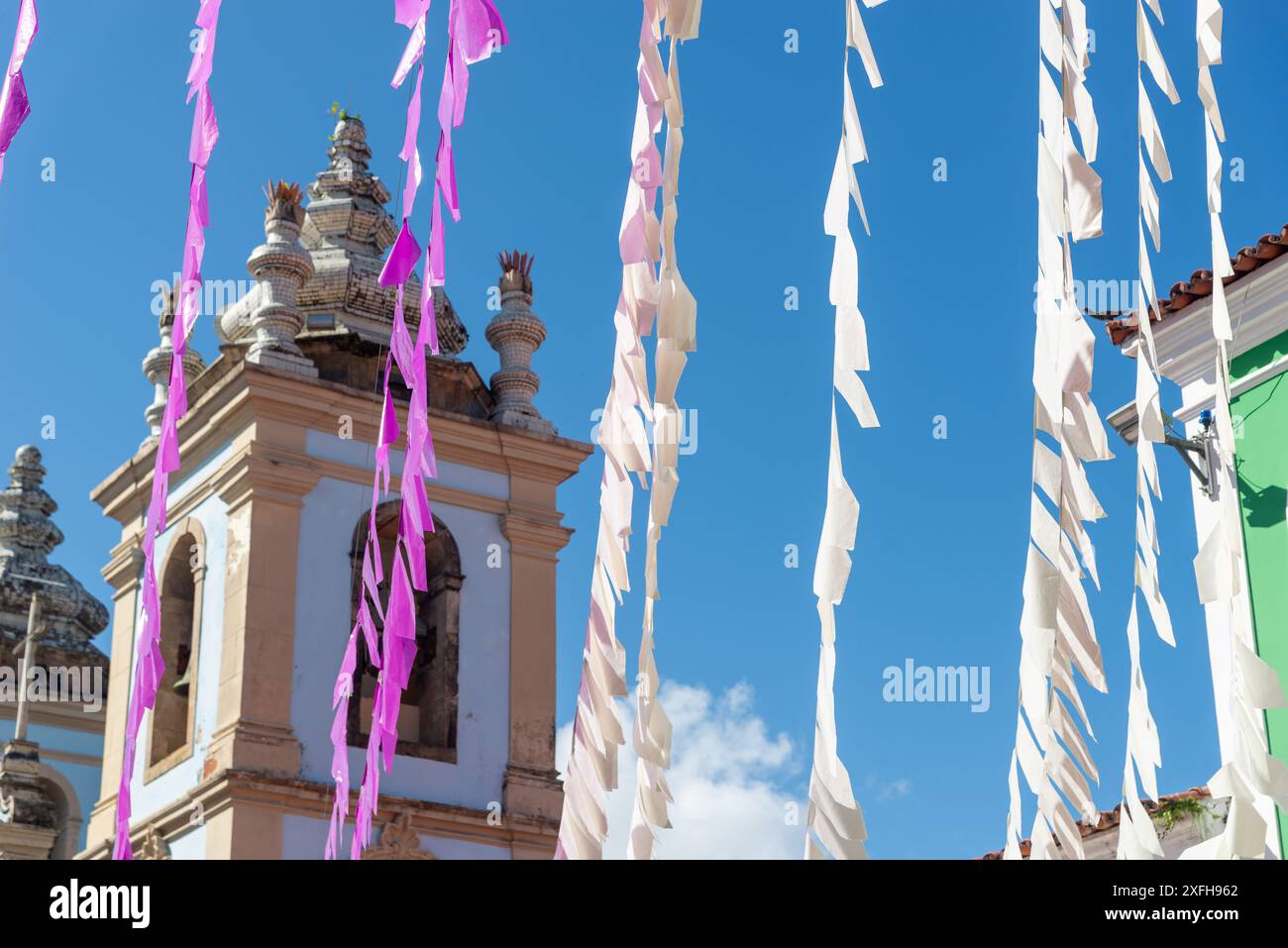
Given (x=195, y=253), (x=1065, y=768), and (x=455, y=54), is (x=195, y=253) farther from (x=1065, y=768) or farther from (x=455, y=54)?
(x=1065, y=768)

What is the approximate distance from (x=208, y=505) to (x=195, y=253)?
9.76 m

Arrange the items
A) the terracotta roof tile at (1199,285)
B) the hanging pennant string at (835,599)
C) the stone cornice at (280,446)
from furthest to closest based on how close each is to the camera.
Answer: the stone cornice at (280,446) < the terracotta roof tile at (1199,285) < the hanging pennant string at (835,599)

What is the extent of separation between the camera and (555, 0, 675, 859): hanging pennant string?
2893 mm

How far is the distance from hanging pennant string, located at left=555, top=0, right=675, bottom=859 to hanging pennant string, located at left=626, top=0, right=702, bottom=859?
0.02 m

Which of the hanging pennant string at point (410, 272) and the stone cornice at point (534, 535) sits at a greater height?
the stone cornice at point (534, 535)

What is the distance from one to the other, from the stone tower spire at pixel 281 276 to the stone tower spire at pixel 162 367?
3.33 ft

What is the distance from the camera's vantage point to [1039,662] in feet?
8.64

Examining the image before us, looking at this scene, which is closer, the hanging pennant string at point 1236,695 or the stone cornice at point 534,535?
the hanging pennant string at point 1236,695

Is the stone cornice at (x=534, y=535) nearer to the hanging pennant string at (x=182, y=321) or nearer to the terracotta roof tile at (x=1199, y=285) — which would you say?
the terracotta roof tile at (x=1199, y=285)

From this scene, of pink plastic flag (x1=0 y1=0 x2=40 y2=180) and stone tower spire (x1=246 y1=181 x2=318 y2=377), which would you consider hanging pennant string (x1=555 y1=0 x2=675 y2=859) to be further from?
stone tower spire (x1=246 y1=181 x2=318 y2=377)

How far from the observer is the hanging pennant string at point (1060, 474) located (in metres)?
2.61

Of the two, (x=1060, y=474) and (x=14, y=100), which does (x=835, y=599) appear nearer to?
(x=1060, y=474)

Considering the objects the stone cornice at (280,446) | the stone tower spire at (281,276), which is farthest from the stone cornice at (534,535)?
the stone tower spire at (281,276)
